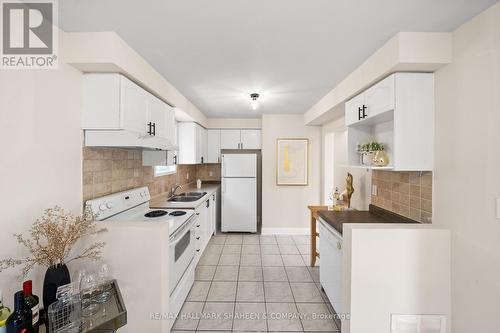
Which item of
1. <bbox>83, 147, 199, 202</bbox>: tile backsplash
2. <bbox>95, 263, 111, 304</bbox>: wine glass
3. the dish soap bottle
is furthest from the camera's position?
<bbox>83, 147, 199, 202</bbox>: tile backsplash

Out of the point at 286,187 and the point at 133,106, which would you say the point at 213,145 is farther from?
the point at 133,106

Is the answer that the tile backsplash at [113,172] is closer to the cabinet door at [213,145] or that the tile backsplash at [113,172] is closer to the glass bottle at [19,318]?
the glass bottle at [19,318]

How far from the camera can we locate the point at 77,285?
4.26 ft

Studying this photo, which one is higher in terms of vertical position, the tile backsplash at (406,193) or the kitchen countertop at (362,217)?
the tile backsplash at (406,193)

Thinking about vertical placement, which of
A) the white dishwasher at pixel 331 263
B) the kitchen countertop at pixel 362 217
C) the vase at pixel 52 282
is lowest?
the white dishwasher at pixel 331 263

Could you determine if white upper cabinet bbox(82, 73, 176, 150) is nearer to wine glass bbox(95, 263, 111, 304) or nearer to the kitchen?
the kitchen

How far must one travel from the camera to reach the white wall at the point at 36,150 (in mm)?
1301

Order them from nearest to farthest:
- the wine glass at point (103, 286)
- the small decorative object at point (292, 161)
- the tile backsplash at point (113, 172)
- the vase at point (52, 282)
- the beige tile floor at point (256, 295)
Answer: the vase at point (52, 282) → the wine glass at point (103, 286) → the tile backsplash at point (113, 172) → the beige tile floor at point (256, 295) → the small decorative object at point (292, 161)

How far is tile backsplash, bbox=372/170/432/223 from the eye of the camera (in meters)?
1.87

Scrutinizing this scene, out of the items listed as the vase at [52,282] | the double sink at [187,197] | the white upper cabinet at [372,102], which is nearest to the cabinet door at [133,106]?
the vase at [52,282]

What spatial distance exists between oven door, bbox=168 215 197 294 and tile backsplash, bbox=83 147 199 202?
2.65 ft

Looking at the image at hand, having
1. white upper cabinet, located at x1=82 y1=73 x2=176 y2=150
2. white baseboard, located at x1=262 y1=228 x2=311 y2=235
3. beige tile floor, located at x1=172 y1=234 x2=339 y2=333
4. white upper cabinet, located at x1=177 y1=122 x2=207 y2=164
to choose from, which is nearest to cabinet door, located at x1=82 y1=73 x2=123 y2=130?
white upper cabinet, located at x1=82 y1=73 x2=176 y2=150

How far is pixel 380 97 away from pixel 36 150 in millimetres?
2575

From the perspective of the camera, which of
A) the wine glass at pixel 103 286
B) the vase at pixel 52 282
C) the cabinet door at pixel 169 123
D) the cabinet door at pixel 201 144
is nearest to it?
the vase at pixel 52 282
